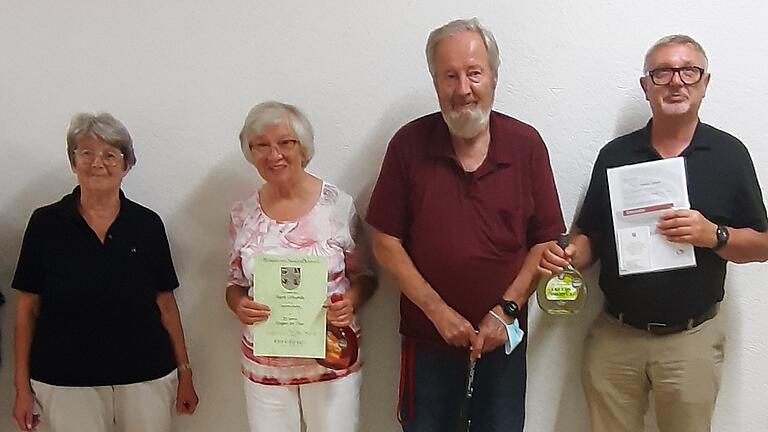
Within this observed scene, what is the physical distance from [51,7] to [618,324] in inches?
71.0

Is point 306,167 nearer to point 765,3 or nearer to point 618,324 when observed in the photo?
point 618,324

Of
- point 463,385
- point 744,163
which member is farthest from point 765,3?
point 463,385

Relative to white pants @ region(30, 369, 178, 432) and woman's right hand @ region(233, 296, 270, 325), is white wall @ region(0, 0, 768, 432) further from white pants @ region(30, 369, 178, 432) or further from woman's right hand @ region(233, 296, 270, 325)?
woman's right hand @ region(233, 296, 270, 325)

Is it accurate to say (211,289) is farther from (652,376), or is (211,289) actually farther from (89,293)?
(652,376)

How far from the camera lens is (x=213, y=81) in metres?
2.31

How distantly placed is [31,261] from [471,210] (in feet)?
3.95

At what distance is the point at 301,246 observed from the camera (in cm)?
210

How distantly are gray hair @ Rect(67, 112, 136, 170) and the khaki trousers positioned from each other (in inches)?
53.8

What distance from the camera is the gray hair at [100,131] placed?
214cm

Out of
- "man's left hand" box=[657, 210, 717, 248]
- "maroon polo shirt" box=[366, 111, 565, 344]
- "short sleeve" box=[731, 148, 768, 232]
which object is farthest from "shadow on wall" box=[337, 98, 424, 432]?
"short sleeve" box=[731, 148, 768, 232]

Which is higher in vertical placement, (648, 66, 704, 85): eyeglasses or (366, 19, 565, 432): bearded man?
(648, 66, 704, 85): eyeglasses

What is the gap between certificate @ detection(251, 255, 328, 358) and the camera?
6.74 ft

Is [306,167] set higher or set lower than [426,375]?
higher

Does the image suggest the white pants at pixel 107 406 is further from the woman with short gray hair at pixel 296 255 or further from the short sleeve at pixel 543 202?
the short sleeve at pixel 543 202
